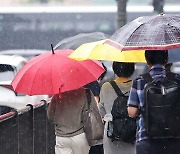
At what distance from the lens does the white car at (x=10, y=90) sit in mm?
12383

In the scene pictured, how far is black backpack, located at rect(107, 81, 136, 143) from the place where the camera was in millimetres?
5727

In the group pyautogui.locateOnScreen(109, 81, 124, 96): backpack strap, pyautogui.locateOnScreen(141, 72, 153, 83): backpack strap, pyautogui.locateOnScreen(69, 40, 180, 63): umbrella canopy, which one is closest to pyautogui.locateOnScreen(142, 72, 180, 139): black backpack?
pyautogui.locateOnScreen(141, 72, 153, 83): backpack strap

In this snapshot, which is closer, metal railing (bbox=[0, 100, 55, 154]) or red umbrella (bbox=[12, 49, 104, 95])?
red umbrella (bbox=[12, 49, 104, 95])

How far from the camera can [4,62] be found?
13219 mm

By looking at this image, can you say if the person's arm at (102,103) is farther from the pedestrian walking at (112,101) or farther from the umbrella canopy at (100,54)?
the umbrella canopy at (100,54)

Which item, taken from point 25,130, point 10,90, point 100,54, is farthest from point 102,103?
point 10,90

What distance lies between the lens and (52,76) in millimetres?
6020

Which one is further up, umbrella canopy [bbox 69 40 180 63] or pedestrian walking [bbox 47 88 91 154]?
umbrella canopy [bbox 69 40 180 63]

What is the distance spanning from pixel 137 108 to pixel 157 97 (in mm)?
238

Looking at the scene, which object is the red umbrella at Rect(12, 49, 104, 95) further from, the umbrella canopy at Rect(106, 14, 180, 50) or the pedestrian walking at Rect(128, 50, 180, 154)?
the pedestrian walking at Rect(128, 50, 180, 154)

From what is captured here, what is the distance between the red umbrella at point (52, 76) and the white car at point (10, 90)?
604 centimetres

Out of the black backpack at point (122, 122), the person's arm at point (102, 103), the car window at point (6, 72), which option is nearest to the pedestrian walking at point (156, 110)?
the black backpack at point (122, 122)

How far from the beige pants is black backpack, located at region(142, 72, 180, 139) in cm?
163

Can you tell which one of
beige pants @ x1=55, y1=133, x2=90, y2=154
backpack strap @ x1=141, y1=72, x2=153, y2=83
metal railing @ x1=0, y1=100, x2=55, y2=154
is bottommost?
metal railing @ x1=0, y1=100, x2=55, y2=154
